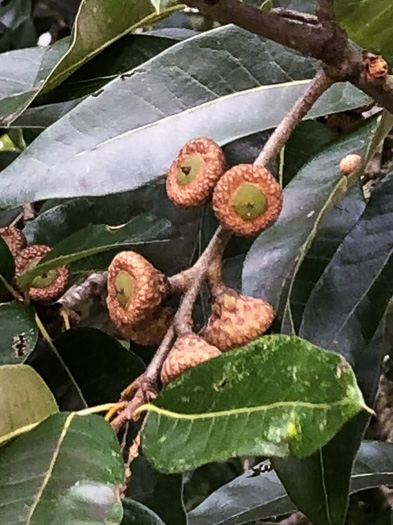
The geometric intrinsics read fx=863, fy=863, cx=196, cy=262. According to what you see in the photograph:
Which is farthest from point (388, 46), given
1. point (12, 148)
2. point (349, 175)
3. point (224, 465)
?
point (224, 465)

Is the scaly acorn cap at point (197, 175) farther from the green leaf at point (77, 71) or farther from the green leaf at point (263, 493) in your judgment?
the green leaf at point (263, 493)

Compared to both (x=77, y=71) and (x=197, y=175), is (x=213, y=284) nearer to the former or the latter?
(x=197, y=175)

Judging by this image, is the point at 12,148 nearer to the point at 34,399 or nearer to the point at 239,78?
the point at 239,78

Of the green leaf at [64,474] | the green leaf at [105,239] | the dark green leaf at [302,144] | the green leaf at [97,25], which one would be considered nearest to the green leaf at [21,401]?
the green leaf at [64,474]

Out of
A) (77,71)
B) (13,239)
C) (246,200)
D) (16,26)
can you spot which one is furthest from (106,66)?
(16,26)

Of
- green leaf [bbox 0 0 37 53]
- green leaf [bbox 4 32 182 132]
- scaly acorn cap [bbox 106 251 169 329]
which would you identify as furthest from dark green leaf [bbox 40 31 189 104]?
green leaf [bbox 0 0 37 53]

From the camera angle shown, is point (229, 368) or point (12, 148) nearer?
point (229, 368)
